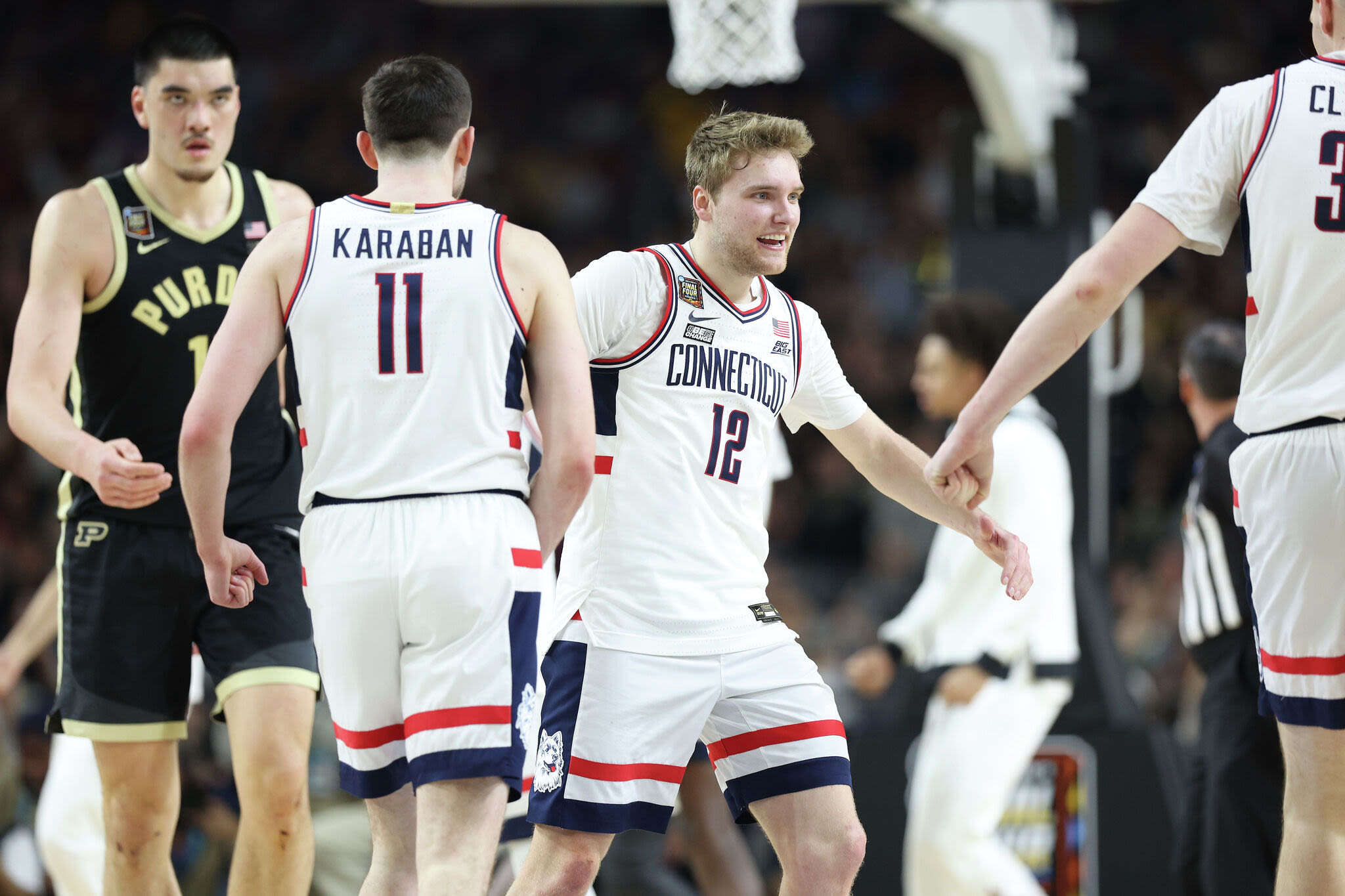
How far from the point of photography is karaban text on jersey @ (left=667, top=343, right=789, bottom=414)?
460 centimetres

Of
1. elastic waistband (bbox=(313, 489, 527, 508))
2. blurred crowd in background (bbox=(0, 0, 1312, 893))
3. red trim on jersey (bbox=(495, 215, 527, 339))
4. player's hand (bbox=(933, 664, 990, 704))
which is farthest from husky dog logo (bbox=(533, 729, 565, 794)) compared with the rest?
blurred crowd in background (bbox=(0, 0, 1312, 893))

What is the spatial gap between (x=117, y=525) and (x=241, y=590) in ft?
3.04

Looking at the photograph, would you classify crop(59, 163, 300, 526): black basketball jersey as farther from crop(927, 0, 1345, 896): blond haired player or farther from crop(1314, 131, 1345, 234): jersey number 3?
crop(1314, 131, 1345, 234): jersey number 3

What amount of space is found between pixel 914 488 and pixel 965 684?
268 cm

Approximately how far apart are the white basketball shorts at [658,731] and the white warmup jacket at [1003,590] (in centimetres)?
316

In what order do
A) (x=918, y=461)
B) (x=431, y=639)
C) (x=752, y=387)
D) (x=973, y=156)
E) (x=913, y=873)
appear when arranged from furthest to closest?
(x=973, y=156)
(x=913, y=873)
(x=918, y=461)
(x=752, y=387)
(x=431, y=639)

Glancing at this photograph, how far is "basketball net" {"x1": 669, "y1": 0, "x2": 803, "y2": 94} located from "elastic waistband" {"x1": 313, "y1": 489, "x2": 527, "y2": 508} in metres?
5.67

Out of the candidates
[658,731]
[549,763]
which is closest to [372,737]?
[549,763]

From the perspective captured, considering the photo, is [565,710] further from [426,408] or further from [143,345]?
[143,345]

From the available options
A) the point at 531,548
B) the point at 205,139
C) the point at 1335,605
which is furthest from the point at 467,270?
the point at 1335,605

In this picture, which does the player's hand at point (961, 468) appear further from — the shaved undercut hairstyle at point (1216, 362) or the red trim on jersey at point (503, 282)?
the shaved undercut hairstyle at point (1216, 362)

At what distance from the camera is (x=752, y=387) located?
184 inches

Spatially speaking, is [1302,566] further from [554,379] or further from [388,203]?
[388,203]

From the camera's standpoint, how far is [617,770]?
14.3 feet
